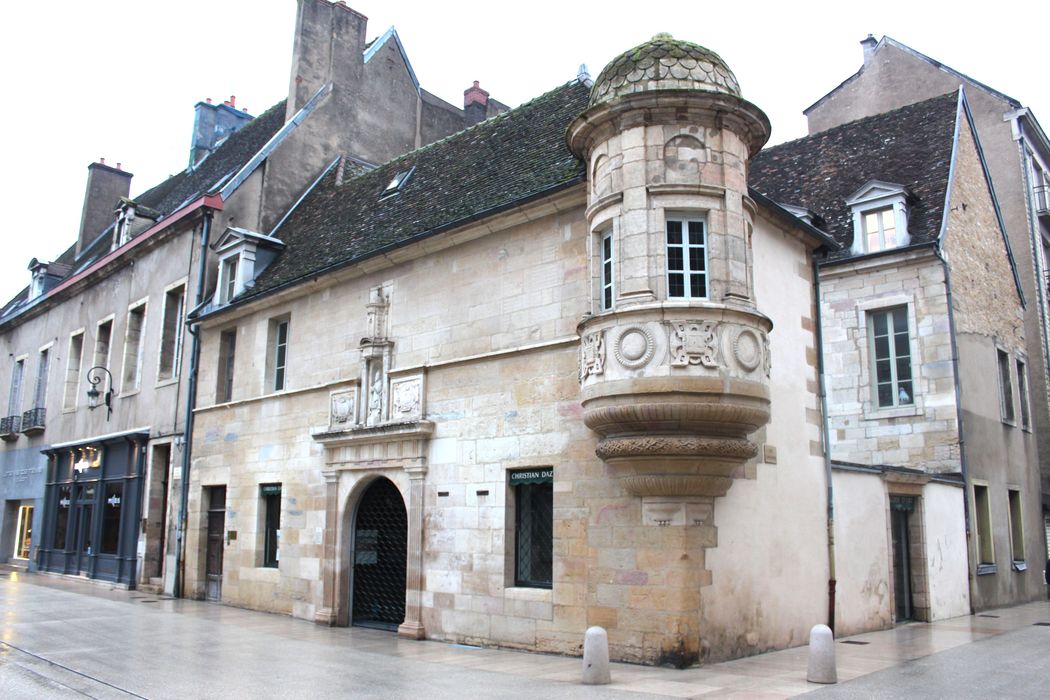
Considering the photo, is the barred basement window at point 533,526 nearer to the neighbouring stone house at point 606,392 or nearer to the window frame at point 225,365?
the neighbouring stone house at point 606,392

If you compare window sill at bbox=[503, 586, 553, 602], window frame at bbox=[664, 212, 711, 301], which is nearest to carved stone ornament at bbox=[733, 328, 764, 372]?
window frame at bbox=[664, 212, 711, 301]

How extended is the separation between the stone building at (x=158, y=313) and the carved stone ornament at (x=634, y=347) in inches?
442

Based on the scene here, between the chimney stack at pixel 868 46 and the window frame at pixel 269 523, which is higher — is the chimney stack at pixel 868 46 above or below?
above

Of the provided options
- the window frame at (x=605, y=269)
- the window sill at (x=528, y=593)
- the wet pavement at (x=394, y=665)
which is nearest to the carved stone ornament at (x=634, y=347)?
the window frame at (x=605, y=269)

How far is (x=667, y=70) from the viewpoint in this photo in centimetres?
1084

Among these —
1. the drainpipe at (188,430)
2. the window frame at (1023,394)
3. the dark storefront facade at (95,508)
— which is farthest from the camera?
the window frame at (1023,394)

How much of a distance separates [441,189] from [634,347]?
680 cm

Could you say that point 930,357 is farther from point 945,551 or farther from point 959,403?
point 945,551

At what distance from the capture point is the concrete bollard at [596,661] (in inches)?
350

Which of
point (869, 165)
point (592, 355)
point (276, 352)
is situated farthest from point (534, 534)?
point (869, 165)

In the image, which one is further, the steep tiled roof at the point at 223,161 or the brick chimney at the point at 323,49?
the steep tiled roof at the point at 223,161

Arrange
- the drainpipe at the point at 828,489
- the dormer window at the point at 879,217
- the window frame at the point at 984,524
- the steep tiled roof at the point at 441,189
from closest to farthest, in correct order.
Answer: the drainpipe at the point at 828,489 → the steep tiled roof at the point at 441,189 → the window frame at the point at 984,524 → the dormer window at the point at 879,217

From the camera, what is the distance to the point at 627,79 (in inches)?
433

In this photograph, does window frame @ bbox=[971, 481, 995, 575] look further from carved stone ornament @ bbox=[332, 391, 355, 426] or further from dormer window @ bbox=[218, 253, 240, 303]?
dormer window @ bbox=[218, 253, 240, 303]
